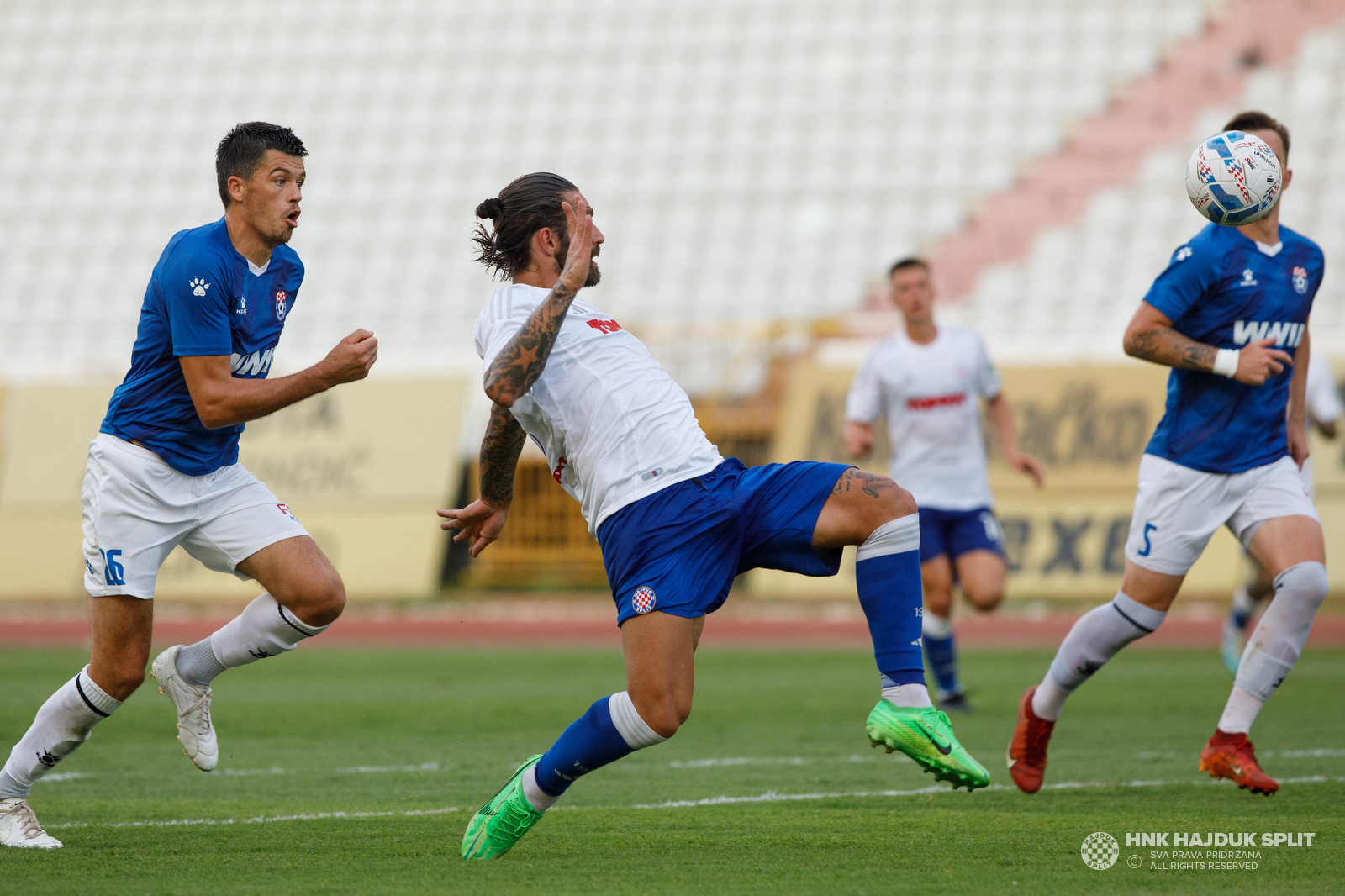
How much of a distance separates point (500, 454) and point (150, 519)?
3.93 feet

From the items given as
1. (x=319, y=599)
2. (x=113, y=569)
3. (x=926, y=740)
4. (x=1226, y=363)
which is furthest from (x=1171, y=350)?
(x=113, y=569)

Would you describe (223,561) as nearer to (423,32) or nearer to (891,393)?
(891,393)

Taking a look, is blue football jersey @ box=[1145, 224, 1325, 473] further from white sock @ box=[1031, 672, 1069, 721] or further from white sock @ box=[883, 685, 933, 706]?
white sock @ box=[883, 685, 933, 706]

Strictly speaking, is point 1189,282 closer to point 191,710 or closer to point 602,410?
point 602,410

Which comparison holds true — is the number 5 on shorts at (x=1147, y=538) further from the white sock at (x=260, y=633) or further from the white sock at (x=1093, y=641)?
the white sock at (x=260, y=633)

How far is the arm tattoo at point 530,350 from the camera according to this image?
4090 millimetres

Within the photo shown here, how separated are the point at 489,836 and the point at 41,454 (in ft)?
45.1

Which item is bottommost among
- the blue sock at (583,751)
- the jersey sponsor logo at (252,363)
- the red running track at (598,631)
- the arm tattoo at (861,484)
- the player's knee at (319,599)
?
the red running track at (598,631)

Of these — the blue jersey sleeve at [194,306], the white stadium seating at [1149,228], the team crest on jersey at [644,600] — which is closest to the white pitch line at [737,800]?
the team crest on jersey at [644,600]

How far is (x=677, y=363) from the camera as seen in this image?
16.4 meters

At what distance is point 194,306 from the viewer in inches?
181

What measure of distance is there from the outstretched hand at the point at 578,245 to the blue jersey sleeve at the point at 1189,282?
2.26 m

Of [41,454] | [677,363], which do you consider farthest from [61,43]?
[677,363]

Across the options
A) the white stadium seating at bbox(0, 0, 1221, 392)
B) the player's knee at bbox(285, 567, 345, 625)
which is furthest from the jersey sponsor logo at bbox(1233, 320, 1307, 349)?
the white stadium seating at bbox(0, 0, 1221, 392)
